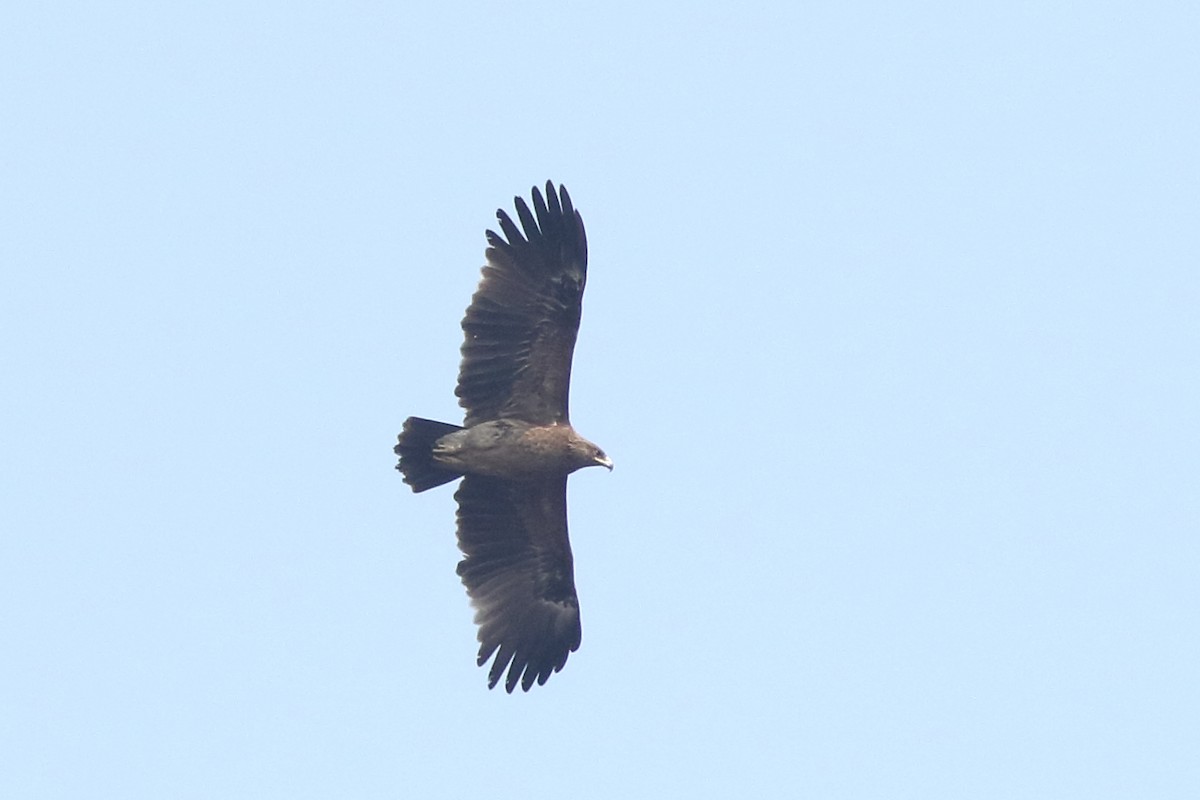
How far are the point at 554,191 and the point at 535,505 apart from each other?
10.3 feet

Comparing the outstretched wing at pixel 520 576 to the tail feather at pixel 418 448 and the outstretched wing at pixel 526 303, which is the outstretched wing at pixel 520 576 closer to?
the tail feather at pixel 418 448

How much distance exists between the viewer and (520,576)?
19969mm

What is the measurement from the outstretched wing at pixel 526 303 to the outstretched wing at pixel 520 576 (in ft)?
4.01

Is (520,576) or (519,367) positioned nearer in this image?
(519,367)

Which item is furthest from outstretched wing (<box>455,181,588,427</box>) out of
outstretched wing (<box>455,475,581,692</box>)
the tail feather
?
outstretched wing (<box>455,475,581,692</box>)

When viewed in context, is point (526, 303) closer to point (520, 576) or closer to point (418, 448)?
point (418, 448)

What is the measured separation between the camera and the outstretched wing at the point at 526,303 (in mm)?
18734

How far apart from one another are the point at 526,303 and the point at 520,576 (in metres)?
2.92

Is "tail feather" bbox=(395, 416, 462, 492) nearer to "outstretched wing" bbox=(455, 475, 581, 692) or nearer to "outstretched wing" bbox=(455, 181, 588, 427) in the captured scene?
"outstretched wing" bbox=(455, 181, 588, 427)

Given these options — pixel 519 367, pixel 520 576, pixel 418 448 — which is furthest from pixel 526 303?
pixel 520 576

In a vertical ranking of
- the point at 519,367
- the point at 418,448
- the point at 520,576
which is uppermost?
the point at 519,367

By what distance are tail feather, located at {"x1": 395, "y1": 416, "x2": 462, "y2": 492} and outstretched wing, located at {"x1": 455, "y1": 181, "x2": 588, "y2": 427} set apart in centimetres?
37

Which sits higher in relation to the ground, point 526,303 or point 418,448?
point 526,303

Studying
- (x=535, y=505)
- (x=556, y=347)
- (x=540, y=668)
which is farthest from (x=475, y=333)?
(x=540, y=668)
